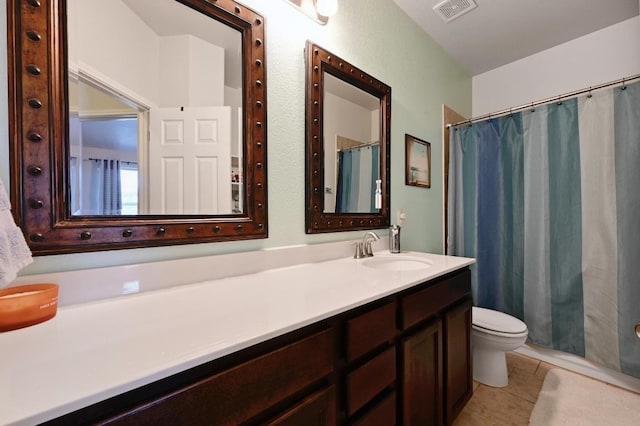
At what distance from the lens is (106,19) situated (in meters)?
0.77

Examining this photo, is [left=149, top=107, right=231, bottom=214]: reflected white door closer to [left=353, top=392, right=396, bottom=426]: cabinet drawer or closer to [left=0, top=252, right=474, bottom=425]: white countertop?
[left=0, top=252, right=474, bottom=425]: white countertop

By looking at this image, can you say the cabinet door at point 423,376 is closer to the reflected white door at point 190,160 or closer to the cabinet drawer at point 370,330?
the cabinet drawer at point 370,330

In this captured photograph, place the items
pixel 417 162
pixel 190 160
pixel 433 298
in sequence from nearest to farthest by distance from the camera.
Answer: pixel 190 160, pixel 433 298, pixel 417 162

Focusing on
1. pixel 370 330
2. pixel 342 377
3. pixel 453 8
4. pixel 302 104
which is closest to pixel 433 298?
pixel 370 330

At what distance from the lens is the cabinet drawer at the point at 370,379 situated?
2.42 ft

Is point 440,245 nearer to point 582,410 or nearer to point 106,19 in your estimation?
point 582,410

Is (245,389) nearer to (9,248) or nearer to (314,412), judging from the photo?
(314,412)

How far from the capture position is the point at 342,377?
0.73 metres

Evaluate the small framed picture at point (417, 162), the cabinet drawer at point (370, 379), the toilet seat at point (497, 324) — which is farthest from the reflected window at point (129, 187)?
the toilet seat at point (497, 324)

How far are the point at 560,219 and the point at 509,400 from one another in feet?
3.86

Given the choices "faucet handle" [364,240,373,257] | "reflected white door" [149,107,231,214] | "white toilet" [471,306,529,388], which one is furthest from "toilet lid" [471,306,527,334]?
"reflected white door" [149,107,231,214]

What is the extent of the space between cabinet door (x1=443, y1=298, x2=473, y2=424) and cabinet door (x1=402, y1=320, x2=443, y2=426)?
66 millimetres

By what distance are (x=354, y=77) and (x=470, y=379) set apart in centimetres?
173

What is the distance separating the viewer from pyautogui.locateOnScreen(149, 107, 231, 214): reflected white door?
85 centimetres
